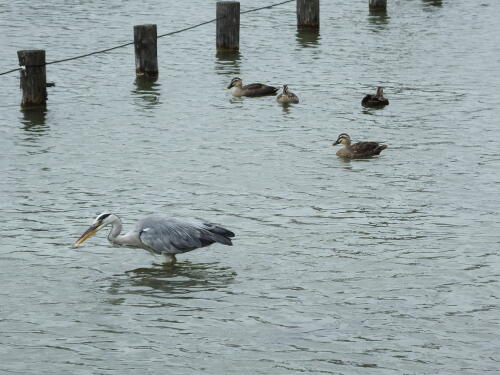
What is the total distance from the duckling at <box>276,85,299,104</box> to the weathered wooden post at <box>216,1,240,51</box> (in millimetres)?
5489

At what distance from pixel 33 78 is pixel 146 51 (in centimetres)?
323

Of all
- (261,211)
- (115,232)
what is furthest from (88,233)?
(261,211)

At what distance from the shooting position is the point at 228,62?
2512 cm

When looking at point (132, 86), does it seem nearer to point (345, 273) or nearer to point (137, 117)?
point (137, 117)

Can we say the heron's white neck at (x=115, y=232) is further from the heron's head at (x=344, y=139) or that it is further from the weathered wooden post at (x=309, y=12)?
the weathered wooden post at (x=309, y=12)

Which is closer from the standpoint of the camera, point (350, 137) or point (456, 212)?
point (456, 212)

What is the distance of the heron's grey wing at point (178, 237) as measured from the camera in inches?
468

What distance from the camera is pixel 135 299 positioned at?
11109 millimetres

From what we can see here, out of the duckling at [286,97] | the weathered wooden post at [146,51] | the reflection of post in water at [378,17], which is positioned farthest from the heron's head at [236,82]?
the reflection of post in water at [378,17]

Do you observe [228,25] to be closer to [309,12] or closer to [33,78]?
[309,12]

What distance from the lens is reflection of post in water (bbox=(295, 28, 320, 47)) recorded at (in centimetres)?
2733

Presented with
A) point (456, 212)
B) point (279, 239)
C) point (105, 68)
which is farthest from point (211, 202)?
point (105, 68)

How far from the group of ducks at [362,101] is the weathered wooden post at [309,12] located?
25.3ft

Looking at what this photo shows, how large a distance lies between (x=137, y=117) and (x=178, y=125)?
1010 mm
